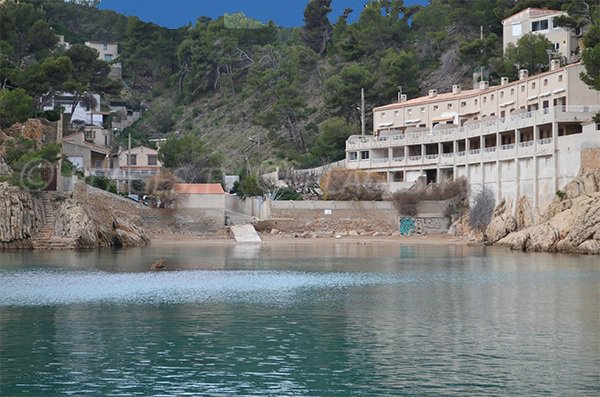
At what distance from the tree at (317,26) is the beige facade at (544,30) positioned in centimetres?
3402

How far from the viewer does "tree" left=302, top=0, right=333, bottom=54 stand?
135625mm

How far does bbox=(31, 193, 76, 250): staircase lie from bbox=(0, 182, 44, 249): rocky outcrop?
0.32 metres

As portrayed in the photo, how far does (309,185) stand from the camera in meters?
94.6

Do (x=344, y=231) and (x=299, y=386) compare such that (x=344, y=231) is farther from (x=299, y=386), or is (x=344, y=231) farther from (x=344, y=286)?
(x=299, y=386)

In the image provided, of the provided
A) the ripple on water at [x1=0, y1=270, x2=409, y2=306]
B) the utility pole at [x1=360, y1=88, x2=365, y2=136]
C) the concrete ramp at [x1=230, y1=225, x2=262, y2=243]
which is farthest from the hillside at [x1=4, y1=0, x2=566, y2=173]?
the ripple on water at [x1=0, y1=270, x2=409, y2=306]

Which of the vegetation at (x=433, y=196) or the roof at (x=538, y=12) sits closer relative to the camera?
the vegetation at (x=433, y=196)

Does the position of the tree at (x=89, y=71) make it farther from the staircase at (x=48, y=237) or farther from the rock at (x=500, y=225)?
the rock at (x=500, y=225)

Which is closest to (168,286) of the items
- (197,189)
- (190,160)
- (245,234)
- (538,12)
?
(245,234)

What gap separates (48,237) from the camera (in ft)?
234

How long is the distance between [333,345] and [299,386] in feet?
17.4

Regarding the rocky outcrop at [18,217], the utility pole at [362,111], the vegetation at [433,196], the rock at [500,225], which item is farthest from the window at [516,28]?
the rocky outcrop at [18,217]

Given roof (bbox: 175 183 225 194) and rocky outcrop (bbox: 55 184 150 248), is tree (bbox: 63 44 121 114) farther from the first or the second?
rocky outcrop (bbox: 55 184 150 248)

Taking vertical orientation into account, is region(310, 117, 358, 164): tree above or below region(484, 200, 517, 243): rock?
above

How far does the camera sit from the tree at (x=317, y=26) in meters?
136
